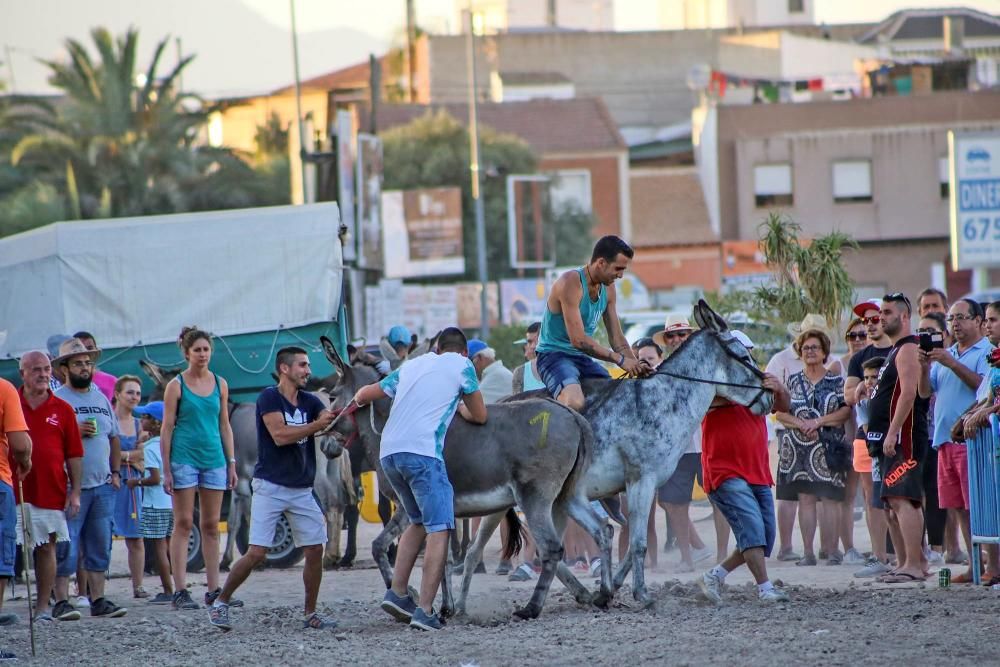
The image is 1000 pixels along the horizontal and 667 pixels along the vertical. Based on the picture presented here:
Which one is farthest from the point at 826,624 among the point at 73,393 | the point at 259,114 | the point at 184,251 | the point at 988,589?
the point at 259,114

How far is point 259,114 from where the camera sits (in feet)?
305

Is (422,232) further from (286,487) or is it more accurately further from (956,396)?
(286,487)

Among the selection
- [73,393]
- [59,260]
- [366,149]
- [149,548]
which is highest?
[366,149]

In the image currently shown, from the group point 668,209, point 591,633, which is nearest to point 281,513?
point 591,633

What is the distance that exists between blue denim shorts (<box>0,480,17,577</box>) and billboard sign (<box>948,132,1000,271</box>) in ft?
80.4

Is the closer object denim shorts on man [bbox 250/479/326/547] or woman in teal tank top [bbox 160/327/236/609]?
denim shorts on man [bbox 250/479/326/547]

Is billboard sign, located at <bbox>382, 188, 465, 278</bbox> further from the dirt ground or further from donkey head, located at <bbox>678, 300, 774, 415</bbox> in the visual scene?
donkey head, located at <bbox>678, 300, 774, 415</bbox>

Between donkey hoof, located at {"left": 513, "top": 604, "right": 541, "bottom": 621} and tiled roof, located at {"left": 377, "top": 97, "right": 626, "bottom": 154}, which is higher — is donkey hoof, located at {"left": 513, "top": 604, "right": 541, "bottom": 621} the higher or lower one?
the lower one

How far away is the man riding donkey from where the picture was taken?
36.2 ft

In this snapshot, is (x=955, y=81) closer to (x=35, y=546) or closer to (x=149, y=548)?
(x=149, y=548)

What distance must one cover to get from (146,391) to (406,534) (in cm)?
754

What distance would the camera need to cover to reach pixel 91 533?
1209cm

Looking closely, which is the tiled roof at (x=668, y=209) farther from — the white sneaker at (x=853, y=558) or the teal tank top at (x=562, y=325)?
the teal tank top at (x=562, y=325)

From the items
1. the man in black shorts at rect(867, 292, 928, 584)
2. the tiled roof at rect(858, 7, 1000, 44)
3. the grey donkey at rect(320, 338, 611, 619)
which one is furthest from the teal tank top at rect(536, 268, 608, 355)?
the tiled roof at rect(858, 7, 1000, 44)
